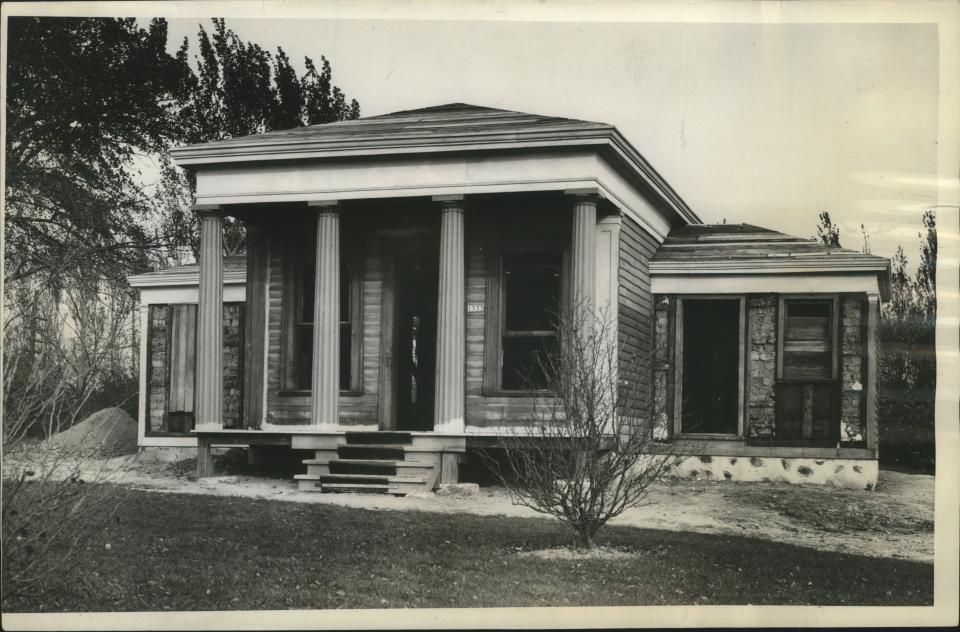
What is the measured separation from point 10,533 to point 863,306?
428 inches

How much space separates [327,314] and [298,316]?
170 centimetres

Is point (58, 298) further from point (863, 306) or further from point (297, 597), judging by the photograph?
point (863, 306)

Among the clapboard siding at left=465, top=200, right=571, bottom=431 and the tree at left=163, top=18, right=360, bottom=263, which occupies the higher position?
the tree at left=163, top=18, right=360, bottom=263

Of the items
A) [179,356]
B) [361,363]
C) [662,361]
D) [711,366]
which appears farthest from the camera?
[711,366]

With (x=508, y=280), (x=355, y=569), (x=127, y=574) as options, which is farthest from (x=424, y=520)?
(x=508, y=280)

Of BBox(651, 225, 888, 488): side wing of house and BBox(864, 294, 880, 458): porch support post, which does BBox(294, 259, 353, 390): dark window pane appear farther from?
BBox(864, 294, 880, 458): porch support post

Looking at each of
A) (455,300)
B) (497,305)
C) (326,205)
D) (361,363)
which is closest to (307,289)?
(361,363)

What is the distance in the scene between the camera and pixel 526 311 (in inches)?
639

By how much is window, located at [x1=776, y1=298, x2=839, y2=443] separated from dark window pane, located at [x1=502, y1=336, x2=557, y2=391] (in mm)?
3253

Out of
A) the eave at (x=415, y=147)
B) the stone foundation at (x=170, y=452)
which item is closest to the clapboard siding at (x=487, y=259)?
the eave at (x=415, y=147)

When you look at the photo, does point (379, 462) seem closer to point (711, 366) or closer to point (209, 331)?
point (209, 331)

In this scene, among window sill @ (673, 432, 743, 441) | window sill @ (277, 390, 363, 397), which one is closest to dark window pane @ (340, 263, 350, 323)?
window sill @ (277, 390, 363, 397)

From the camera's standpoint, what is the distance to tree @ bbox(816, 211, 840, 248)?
44.1 feet

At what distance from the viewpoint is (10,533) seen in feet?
32.4
